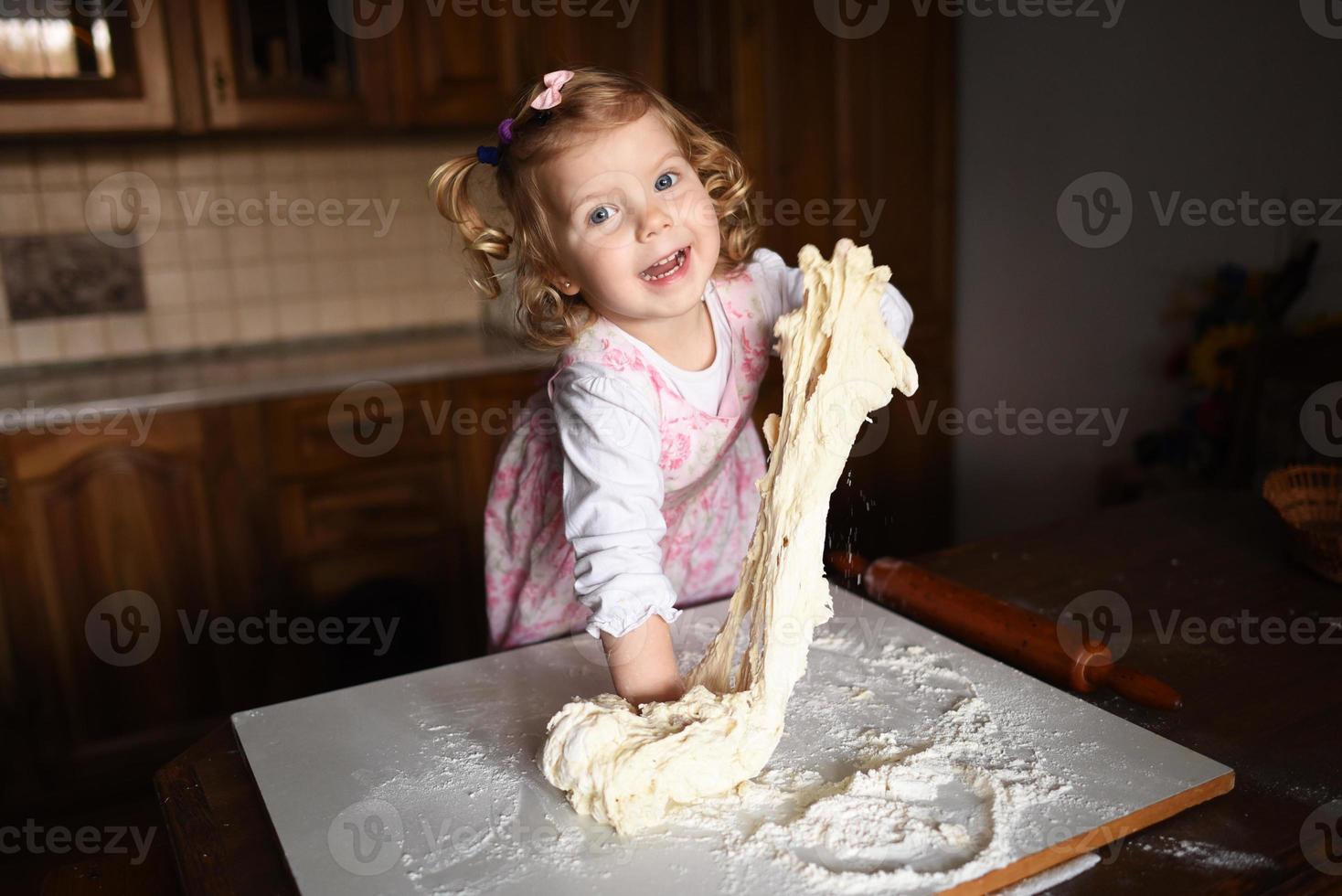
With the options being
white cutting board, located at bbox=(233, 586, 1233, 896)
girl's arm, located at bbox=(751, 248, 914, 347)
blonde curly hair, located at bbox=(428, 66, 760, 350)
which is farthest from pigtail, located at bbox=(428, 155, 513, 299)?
white cutting board, located at bbox=(233, 586, 1233, 896)

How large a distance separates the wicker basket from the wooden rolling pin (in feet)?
1.21

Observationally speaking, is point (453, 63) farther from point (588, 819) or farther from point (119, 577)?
point (588, 819)

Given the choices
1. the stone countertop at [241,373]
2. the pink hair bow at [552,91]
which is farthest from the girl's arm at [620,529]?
the stone countertop at [241,373]

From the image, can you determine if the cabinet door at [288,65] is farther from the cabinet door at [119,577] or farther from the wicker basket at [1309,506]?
the wicker basket at [1309,506]

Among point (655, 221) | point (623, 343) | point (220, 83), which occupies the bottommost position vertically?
point (623, 343)

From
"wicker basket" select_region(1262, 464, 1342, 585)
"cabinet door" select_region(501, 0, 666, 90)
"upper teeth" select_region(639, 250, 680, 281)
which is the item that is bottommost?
"wicker basket" select_region(1262, 464, 1342, 585)

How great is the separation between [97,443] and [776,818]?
173 centimetres

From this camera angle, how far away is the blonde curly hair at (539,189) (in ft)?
3.26

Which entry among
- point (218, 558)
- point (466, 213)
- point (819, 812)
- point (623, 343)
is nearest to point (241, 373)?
point (218, 558)

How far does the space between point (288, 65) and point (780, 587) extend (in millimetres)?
1890

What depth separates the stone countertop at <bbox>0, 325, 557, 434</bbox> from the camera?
2094 millimetres

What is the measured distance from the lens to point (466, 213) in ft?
3.66

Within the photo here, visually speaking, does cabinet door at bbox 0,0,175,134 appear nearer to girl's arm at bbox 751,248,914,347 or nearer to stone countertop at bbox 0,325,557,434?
stone countertop at bbox 0,325,557,434

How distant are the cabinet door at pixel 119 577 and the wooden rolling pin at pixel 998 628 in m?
1.43
